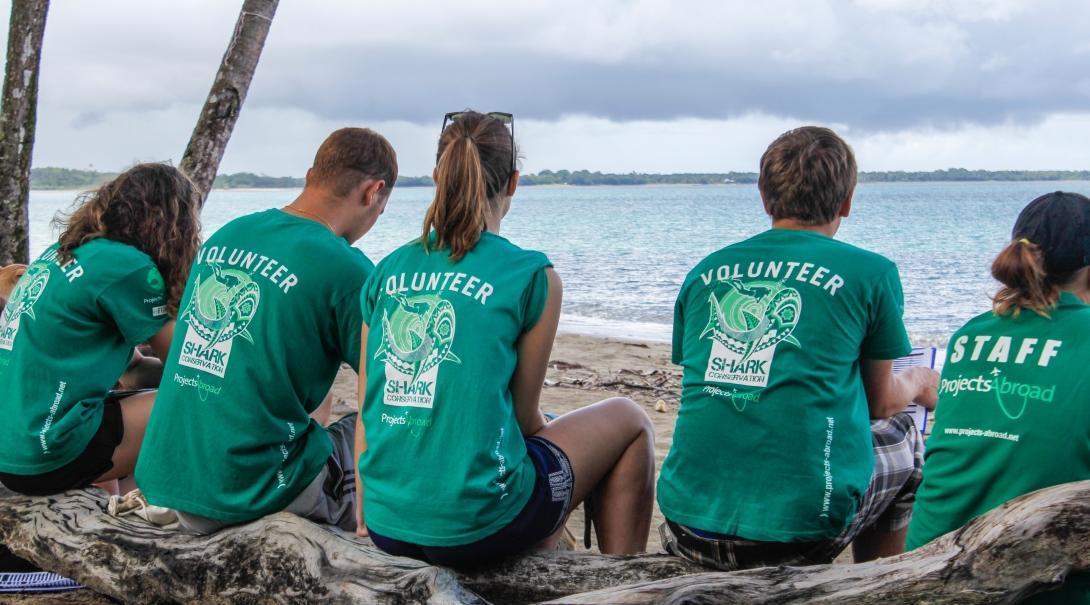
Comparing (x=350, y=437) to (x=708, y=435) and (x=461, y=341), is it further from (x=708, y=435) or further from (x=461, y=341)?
(x=708, y=435)

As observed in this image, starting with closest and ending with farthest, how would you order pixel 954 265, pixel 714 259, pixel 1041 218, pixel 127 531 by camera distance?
1. pixel 1041 218
2. pixel 714 259
3. pixel 127 531
4. pixel 954 265

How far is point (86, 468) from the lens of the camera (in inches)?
133

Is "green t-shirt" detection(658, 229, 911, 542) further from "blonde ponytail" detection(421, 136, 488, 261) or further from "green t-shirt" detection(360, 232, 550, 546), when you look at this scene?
"blonde ponytail" detection(421, 136, 488, 261)

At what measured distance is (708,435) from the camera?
256 cm

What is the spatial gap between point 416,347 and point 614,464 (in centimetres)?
78

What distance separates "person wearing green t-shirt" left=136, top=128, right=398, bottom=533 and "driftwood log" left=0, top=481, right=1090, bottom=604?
0.14 meters

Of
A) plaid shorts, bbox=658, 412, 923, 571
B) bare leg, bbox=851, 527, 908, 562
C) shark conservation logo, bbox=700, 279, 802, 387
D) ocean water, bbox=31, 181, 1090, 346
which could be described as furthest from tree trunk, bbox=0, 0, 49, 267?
bare leg, bbox=851, 527, 908, 562

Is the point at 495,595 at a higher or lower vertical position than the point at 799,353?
lower

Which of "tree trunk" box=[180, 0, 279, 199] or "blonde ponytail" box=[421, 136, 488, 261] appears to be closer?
"blonde ponytail" box=[421, 136, 488, 261]

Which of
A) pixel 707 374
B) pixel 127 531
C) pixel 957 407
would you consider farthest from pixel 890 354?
pixel 127 531

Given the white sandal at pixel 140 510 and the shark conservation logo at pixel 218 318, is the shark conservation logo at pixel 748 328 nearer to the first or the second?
the shark conservation logo at pixel 218 318

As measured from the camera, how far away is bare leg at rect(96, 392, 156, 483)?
3418 millimetres

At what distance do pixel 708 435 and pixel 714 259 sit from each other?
18.0 inches

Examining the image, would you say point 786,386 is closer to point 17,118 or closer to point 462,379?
point 462,379
